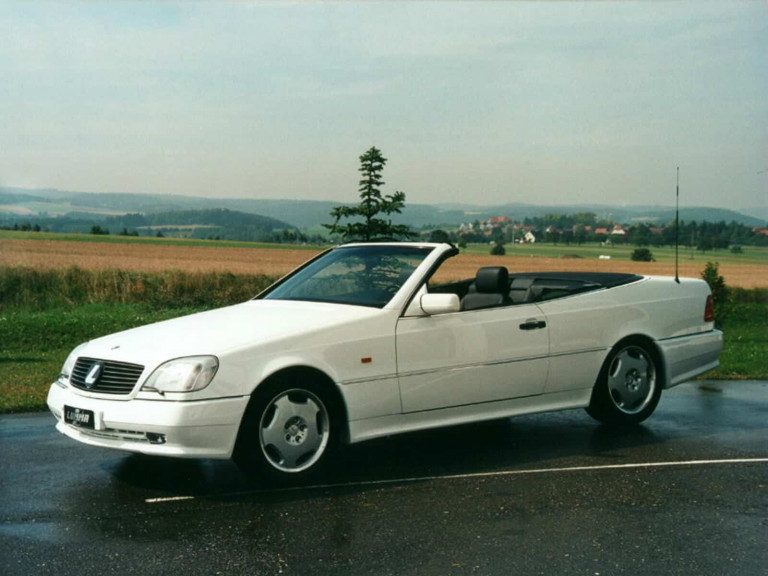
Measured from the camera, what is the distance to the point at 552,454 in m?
7.95

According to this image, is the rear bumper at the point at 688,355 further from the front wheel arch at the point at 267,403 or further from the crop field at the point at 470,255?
the crop field at the point at 470,255

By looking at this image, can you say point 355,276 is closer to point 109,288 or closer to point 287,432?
point 287,432

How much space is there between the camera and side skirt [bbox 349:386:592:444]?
7.19m

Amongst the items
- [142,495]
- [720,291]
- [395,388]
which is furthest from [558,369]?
[720,291]

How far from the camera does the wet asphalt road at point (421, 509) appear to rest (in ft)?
16.9

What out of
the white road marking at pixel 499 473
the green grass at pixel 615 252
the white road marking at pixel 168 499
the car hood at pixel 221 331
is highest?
the car hood at pixel 221 331

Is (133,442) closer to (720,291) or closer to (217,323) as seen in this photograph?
(217,323)

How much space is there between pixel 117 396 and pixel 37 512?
88 cm

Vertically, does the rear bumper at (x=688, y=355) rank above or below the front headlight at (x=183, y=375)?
below

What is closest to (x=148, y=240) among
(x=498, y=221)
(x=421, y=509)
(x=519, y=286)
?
(x=498, y=221)

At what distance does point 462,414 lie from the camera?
25.2 ft

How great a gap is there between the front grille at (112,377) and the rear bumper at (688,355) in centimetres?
475

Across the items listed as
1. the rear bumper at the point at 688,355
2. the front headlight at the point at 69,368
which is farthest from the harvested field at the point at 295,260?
the front headlight at the point at 69,368

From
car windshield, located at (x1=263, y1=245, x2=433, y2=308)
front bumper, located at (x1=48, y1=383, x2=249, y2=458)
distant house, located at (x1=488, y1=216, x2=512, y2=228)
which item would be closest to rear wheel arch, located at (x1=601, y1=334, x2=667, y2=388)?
car windshield, located at (x1=263, y1=245, x2=433, y2=308)
